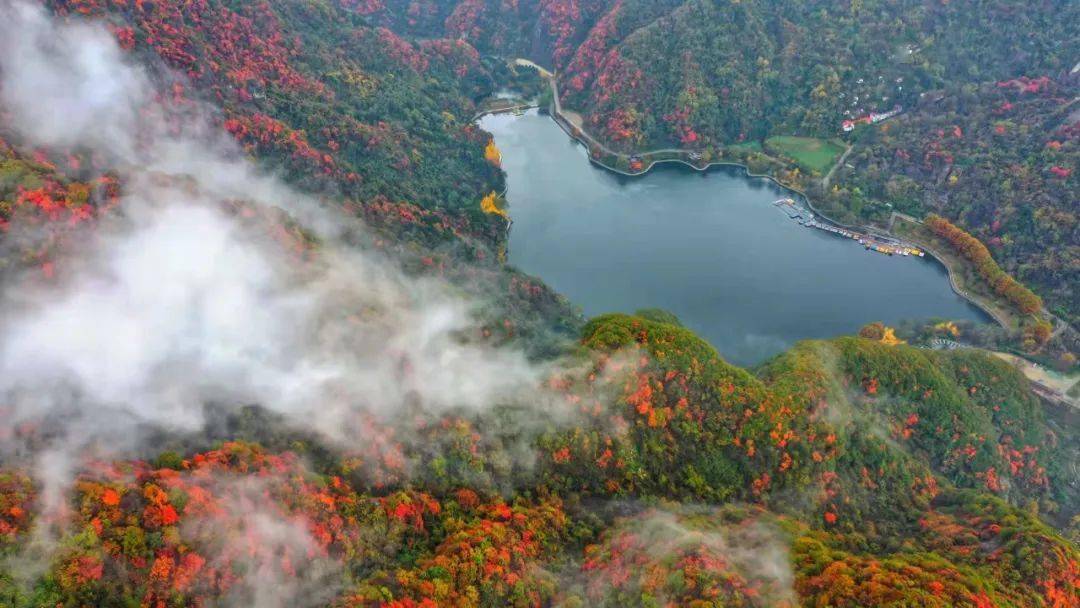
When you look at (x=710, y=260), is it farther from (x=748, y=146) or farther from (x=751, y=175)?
(x=748, y=146)

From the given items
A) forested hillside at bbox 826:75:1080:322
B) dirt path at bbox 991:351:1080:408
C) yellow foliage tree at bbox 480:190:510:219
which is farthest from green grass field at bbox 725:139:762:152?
dirt path at bbox 991:351:1080:408

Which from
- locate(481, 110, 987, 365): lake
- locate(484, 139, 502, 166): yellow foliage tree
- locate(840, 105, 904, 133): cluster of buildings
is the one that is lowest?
locate(481, 110, 987, 365): lake

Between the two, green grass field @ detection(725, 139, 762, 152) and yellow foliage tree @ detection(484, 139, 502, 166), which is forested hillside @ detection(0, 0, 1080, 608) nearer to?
yellow foliage tree @ detection(484, 139, 502, 166)

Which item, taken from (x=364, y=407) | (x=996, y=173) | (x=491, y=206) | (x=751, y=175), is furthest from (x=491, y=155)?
(x=996, y=173)

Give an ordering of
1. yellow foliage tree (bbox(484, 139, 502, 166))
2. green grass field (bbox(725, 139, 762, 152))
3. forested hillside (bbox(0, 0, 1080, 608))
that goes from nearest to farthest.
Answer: forested hillside (bbox(0, 0, 1080, 608))
yellow foliage tree (bbox(484, 139, 502, 166))
green grass field (bbox(725, 139, 762, 152))

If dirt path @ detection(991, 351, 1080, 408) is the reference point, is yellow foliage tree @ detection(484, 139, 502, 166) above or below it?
above

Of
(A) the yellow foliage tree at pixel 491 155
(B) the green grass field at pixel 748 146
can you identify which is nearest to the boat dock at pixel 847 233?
(B) the green grass field at pixel 748 146

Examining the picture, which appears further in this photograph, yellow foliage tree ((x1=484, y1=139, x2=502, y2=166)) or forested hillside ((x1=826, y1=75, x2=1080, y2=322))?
yellow foliage tree ((x1=484, y1=139, x2=502, y2=166))

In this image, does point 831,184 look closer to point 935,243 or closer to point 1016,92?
point 935,243
